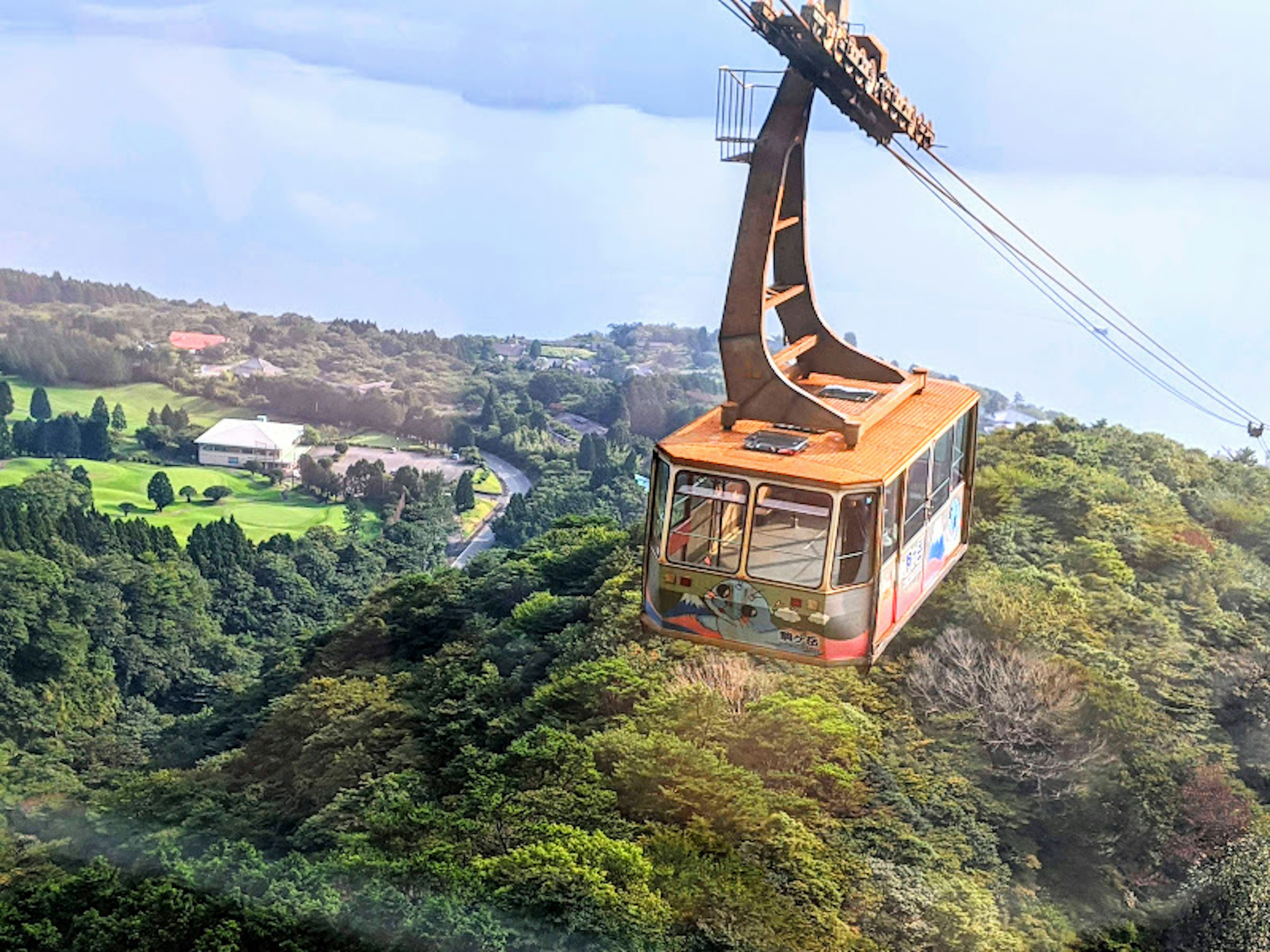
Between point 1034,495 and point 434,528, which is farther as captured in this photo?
point 434,528

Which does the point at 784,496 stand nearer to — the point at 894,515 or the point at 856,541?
the point at 856,541

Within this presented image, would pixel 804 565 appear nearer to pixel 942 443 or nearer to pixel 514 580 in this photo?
pixel 942 443

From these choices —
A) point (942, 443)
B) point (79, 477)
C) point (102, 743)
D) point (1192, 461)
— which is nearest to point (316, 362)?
point (79, 477)

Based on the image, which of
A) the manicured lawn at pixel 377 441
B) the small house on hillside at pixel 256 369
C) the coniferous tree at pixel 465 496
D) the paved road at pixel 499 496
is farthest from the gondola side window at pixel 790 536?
the small house on hillside at pixel 256 369

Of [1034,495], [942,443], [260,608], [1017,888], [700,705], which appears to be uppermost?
[942,443]

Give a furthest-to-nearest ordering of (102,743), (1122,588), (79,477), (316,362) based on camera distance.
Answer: (316,362), (79,477), (102,743), (1122,588)

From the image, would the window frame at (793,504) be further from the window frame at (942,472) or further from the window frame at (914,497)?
the window frame at (942,472)
